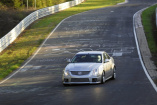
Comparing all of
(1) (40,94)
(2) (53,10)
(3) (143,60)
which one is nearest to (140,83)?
(1) (40,94)

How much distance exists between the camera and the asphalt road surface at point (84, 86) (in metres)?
13.8

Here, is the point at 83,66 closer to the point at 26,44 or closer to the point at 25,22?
the point at 26,44

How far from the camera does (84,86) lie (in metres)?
17.5

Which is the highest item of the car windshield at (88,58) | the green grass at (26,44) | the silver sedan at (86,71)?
the car windshield at (88,58)

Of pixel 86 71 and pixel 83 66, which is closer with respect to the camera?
pixel 86 71

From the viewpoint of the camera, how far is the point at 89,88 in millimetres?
16703

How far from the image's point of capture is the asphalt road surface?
13783mm

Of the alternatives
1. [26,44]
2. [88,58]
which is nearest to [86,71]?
[88,58]

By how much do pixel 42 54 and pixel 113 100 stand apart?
20.5 meters

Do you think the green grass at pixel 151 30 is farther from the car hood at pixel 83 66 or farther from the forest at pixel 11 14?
the forest at pixel 11 14

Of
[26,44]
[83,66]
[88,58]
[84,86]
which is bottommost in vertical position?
[26,44]

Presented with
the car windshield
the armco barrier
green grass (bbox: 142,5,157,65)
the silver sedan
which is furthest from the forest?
the silver sedan

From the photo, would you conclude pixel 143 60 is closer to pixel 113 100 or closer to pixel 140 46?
pixel 140 46

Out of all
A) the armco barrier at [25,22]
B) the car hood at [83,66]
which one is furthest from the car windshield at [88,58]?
the armco barrier at [25,22]
